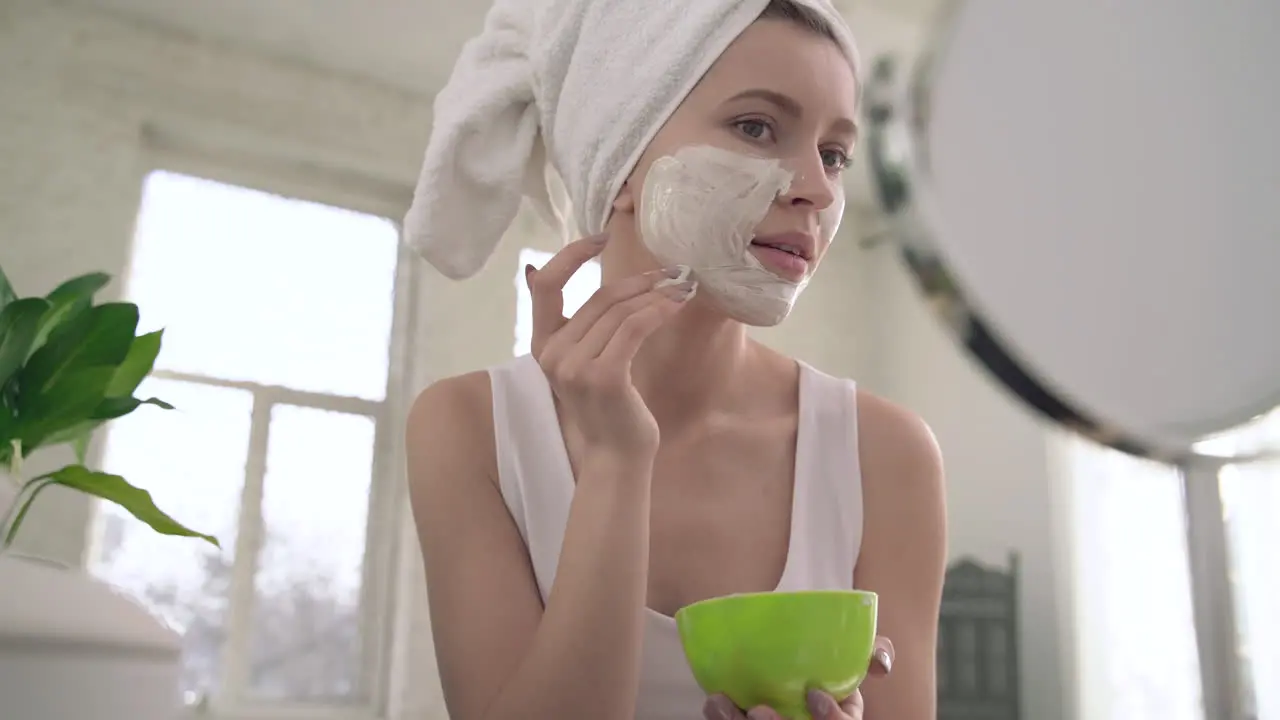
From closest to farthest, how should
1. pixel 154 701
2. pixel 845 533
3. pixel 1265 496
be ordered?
pixel 154 701, pixel 845 533, pixel 1265 496

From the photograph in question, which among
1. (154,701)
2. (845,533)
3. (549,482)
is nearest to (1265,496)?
(845,533)

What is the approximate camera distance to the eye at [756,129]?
2.17 ft

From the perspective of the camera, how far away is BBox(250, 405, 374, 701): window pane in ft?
8.34

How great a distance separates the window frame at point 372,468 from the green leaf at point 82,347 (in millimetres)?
1948

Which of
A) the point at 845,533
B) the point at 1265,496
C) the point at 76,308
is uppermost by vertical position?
the point at 1265,496

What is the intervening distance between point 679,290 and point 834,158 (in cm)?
15

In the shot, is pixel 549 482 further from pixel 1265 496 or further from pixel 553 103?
pixel 1265 496

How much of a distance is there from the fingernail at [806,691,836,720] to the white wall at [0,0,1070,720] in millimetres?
2299

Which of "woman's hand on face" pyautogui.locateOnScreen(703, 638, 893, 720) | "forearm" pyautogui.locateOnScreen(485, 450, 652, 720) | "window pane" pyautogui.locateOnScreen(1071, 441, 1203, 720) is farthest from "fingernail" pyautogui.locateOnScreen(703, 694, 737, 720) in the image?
"window pane" pyautogui.locateOnScreen(1071, 441, 1203, 720)

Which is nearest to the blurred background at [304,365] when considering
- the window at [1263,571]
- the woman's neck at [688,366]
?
the window at [1263,571]

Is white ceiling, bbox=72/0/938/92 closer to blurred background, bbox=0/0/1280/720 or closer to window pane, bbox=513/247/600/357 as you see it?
blurred background, bbox=0/0/1280/720

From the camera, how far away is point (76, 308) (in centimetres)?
65

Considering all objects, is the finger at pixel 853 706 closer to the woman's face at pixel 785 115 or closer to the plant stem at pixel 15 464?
the woman's face at pixel 785 115

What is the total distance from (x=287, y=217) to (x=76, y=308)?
2271 mm
